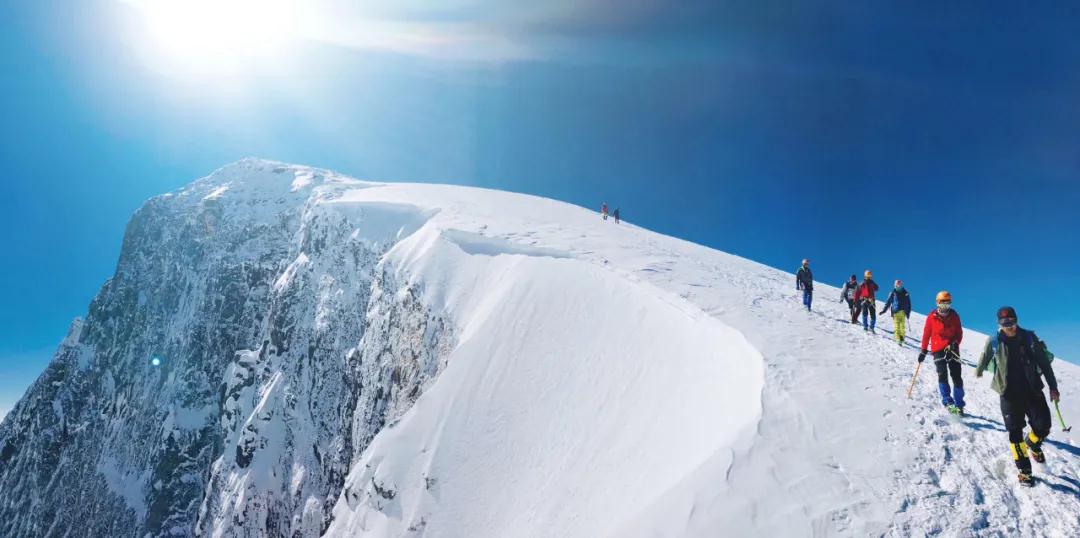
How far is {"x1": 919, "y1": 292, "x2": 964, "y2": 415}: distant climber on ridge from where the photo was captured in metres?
8.88

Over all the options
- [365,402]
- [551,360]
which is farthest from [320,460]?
[551,360]

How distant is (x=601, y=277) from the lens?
19500mm

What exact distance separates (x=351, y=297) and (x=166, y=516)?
4166 centimetres

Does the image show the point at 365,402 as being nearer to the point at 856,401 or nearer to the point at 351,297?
the point at 351,297

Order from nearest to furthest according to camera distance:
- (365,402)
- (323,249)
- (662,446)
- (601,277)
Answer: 1. (662,446)
2. (601,277)
3. (365,402)
4. (323,249)

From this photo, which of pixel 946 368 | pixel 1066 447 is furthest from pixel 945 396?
pixel 1066 447

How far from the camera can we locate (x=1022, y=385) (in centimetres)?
702

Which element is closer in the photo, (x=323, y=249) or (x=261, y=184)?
(x=323, y=249)

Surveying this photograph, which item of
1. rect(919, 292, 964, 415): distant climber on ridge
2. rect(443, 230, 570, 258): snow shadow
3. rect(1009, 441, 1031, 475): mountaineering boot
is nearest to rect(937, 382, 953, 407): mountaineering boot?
rect(919, 292, 964, 415): distant climber on ridge

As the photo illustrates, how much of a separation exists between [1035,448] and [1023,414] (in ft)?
2.11

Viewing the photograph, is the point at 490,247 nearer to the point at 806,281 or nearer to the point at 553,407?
the point at 553,407

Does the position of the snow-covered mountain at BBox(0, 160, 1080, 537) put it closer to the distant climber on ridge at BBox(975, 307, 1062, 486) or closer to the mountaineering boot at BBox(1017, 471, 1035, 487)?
the mountaineering boot at BBox(1017, 471, 1035, 487)

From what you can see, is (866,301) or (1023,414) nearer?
(1023,414)

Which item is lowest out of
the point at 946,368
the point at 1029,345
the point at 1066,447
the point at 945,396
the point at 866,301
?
the point at 1066,447
